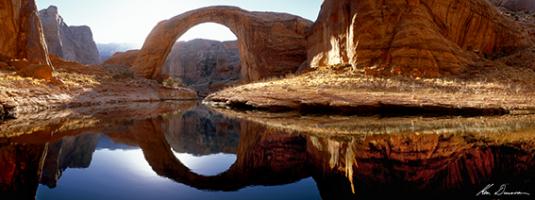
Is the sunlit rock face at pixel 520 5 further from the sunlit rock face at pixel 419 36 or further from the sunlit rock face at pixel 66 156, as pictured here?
the sunlit rock face at pixel 66 156

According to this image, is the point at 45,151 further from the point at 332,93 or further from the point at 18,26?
the point at 18,26

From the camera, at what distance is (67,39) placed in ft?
194

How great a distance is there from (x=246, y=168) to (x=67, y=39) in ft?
207

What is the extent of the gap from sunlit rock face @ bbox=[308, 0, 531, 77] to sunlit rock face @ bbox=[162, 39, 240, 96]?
31750 mm

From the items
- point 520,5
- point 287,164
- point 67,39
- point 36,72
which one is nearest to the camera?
point 287,164

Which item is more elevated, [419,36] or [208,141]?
[419,36]

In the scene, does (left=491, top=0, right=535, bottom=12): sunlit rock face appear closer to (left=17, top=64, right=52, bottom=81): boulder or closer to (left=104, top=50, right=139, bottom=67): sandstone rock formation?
(left=17, top=64, right=52, bottom=81): boulder

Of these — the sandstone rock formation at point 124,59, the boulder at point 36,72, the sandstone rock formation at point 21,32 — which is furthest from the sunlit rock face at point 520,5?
the sandstone rock formation at point 124,59

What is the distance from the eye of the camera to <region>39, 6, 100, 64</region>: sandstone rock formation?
154 feet

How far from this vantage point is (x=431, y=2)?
17.7 metres

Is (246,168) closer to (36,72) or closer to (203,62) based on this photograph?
(36,72)

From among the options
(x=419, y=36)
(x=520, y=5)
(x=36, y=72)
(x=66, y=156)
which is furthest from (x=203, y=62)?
(x=66, y=156)

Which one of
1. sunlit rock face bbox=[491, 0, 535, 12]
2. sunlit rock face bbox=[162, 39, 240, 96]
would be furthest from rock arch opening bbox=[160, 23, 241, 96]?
sunlit rock face bbox=[491, 0, 535, 12]

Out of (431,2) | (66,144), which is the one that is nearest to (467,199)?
(66,144)
